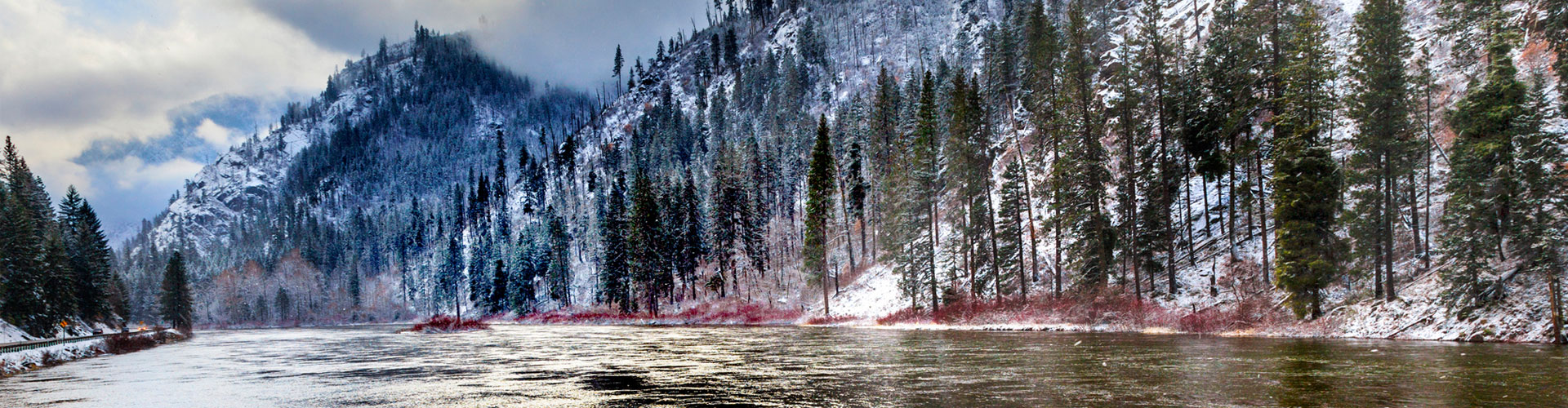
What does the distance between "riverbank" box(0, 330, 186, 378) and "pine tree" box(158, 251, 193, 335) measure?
173 ft

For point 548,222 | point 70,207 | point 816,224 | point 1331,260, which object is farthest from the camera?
point 548,222

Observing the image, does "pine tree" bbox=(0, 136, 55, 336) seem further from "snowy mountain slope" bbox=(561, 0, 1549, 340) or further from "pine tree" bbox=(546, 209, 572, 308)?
"snowy mountain slope" bbox=(561, 0, 1549, 340)

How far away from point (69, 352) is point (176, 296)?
79020mm

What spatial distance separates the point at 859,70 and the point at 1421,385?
136957 mm

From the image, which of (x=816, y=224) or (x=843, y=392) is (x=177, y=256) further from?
(x=843, y=392)

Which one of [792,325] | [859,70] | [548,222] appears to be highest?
[859,70]

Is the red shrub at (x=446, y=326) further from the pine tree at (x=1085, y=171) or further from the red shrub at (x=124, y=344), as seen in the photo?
the pine tree at (x=1085, y=171)

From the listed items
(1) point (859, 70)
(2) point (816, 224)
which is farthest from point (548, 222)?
(1) point (859, 70)

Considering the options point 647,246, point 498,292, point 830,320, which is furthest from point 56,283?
point 830,320

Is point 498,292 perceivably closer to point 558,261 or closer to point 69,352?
point 558,261

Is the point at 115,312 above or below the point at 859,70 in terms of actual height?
below

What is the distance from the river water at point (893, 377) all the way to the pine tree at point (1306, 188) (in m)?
3.55

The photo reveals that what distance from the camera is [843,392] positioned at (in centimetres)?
1664

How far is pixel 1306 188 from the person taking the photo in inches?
1259
